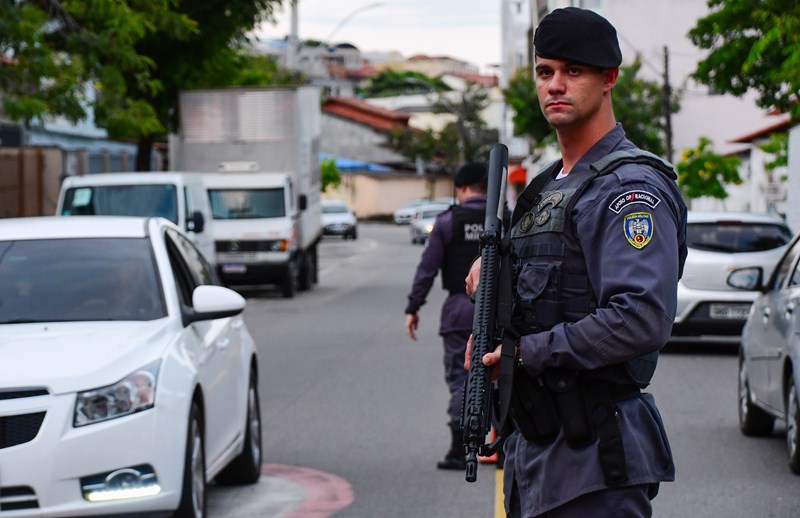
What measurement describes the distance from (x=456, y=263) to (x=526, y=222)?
218 inches

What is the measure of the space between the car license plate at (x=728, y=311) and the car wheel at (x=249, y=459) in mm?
8444

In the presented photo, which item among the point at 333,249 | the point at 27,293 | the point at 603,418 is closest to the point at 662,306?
the point at 603,418

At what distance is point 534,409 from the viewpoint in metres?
3.74

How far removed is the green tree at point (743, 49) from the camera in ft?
65.3

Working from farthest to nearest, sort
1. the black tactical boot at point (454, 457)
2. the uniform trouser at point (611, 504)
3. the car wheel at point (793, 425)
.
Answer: the black tactical boot at point (454, 457) → the car wheel at point (793, 425) → the uniform trouser at point (611, 504)

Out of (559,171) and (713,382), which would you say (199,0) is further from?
(559,171)

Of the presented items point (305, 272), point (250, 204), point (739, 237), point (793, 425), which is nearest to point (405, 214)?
point (305, 272)

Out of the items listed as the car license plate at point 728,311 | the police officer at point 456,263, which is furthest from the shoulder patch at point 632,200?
the car license plate at point 728,311

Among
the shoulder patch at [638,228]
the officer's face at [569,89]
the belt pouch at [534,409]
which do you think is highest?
the officer's face at [569,89]

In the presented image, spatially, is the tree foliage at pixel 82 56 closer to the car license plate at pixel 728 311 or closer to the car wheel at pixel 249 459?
the car license plate at pixel 728 311

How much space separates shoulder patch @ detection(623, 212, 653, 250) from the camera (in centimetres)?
358

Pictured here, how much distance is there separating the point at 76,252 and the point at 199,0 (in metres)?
21.6

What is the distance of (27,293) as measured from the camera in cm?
754

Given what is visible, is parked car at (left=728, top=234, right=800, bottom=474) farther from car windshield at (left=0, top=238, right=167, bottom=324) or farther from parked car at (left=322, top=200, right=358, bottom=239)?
parked car at (left=322, top=200, right=358, bottom=239)
